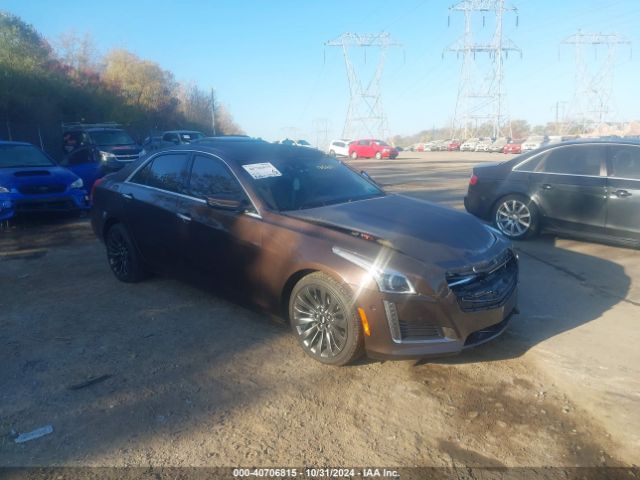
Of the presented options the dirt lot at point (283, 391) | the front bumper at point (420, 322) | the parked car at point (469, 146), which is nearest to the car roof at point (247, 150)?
the dirt lot at point (283, 391)

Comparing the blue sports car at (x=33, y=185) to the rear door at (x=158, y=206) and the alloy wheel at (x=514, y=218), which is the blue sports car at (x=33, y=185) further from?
the alloy wheel at (x=514, y=218)

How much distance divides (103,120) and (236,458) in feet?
101

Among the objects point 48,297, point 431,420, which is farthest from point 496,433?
point 48,297

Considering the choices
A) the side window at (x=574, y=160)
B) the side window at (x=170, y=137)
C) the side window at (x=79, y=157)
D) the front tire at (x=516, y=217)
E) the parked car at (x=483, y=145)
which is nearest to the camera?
the side window at (x=574, y=160)

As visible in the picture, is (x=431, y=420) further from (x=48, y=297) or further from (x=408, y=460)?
(x=48, y=297)

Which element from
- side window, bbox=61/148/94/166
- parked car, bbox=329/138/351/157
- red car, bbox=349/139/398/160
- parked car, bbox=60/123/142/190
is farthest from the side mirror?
parked car, bbox=329/138/351/157

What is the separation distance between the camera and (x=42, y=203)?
8.97 metres

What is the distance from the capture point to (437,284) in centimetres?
336

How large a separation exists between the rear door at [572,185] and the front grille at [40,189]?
8.24 m

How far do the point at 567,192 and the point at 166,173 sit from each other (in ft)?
17.8

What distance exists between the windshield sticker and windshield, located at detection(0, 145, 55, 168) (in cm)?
709

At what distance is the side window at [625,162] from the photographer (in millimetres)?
6508

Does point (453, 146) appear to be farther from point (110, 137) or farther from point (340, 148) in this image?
point (110, 137)

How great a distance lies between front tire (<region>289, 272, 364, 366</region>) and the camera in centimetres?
348
